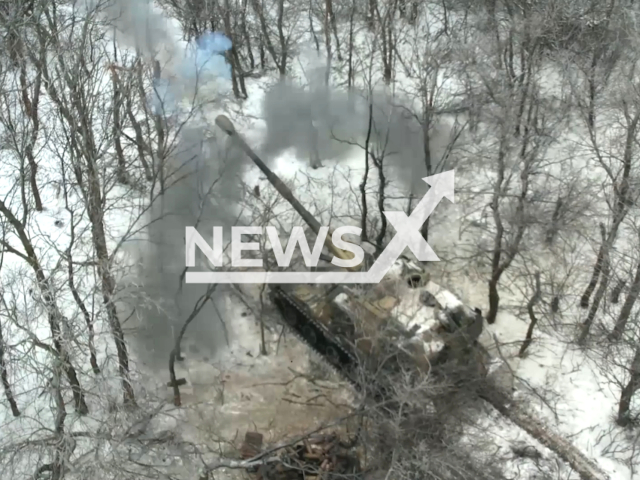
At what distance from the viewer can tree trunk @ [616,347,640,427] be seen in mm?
14070

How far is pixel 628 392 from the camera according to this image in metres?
14.6

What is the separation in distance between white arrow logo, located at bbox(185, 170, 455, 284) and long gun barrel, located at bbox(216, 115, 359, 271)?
1.53 ft

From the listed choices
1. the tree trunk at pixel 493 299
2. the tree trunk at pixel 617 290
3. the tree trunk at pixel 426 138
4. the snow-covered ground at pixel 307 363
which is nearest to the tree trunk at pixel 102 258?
the snow-covered ground at pixel 307 363

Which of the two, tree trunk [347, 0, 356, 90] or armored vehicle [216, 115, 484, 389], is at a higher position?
tree trunk [347, 0, 356, 90]

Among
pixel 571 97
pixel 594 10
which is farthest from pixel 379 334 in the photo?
pixel 594 10

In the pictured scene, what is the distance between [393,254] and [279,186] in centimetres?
325

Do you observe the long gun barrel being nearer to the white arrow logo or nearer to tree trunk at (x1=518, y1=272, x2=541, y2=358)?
the white arrow logo

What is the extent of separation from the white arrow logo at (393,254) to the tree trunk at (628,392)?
4.73 m

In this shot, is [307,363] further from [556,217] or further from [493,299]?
[556,217]

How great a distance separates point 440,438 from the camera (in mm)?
13477

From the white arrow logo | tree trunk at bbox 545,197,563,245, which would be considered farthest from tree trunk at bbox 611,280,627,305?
the white arrow logo

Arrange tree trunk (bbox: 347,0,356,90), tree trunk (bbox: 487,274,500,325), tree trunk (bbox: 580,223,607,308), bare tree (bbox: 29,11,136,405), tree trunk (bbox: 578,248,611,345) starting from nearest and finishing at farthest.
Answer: bare tree (bbox: 29,11,136,405) → tree trunk (bbox: 578,248,611,345) → tree trunk (bbox: 580,223,607,308) → tree trunk (bbox: 487,274,500,325) → tree trunk (bbox: 347,0,356,90)

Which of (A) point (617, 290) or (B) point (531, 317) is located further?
(B) point (531, 317)

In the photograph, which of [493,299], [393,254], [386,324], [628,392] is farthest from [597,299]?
[386,324]
